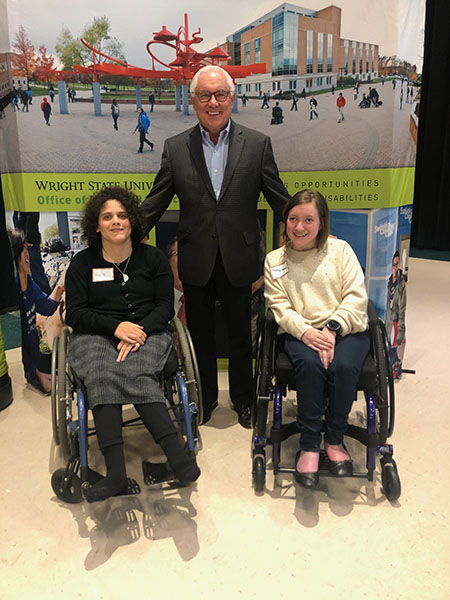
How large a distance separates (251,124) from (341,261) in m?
1.06

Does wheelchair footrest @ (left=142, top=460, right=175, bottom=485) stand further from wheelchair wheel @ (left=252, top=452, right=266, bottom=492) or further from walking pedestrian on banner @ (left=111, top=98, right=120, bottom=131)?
walking pedestrian on banner @ (left=111, top=98, right=120, bottom=131)

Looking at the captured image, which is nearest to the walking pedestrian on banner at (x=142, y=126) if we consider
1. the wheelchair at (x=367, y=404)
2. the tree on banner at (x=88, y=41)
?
the tree on banner at (x=88, y=41)

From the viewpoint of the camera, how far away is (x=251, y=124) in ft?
8.84

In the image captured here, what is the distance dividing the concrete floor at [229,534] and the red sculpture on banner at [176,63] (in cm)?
188

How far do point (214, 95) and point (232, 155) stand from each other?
0.26m

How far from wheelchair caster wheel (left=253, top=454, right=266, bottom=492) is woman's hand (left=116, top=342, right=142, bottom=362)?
670 mm

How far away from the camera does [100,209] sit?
204cm

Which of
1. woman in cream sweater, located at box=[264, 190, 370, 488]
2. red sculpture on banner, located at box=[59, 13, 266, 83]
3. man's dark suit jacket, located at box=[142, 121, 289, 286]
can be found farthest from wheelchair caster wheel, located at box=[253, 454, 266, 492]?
red sculpture on banner, located at box=[59, 13, 266, 83]

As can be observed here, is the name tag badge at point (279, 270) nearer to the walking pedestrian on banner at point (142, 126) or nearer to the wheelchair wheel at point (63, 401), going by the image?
the wheelchair wheel at point (63, 401)

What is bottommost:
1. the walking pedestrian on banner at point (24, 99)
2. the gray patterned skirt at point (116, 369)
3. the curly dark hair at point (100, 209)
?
the gray patterned skirt at point (116, 369)

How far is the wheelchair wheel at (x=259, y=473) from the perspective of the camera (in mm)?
1994

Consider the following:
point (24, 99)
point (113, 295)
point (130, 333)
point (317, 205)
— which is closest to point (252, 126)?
point (317, 205)

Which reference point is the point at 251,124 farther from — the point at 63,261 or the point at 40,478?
the point at 40,478

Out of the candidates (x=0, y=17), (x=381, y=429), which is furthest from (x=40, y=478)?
(x=0, y=17)
